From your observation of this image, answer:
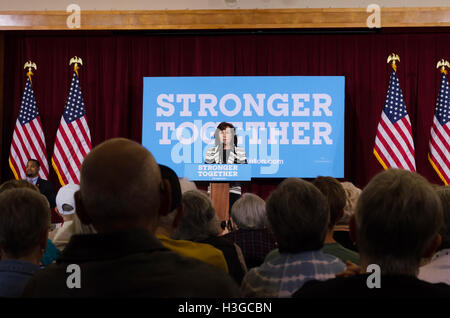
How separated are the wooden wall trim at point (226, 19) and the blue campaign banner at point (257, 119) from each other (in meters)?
0.78

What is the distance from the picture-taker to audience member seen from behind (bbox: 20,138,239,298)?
1.12 m

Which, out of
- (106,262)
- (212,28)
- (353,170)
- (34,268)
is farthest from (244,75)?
(106,262)

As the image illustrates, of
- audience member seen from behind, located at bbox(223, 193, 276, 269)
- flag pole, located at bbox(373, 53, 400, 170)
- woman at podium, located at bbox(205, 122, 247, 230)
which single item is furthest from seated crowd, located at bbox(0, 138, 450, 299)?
flag pole, located at bbox(373, 53, 400, 170)

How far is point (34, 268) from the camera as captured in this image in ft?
5.92

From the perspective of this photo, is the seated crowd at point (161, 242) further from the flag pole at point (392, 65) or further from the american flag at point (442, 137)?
the american flag at point (442, 137)

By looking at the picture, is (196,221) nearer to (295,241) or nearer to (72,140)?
(295,241)

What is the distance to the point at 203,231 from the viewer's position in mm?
2516

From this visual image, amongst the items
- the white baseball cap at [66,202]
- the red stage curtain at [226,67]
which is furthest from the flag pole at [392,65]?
the white baseball cap at [66,202]

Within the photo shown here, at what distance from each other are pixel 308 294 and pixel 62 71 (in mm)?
8408

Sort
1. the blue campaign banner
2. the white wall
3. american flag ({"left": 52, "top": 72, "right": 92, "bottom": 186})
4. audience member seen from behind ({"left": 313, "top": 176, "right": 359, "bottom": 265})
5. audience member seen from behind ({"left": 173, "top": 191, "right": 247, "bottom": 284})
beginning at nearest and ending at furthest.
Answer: audience member seen from behind ({"left": 313, "top": 176, "right": 359, "bottom": 265}), audience member seen from behind ({"left": 173, "top": 191, "right": 247, "bottom": 284}), the blue campaign banner, the white wall, american flag ({"left": 52, "top": 72, "right": 92, "bottom": 186})

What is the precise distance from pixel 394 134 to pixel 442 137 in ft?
2.29

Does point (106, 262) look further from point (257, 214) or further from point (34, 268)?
point (257, 214)

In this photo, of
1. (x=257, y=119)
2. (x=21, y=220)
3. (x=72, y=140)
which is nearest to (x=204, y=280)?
(x=21, y=220)

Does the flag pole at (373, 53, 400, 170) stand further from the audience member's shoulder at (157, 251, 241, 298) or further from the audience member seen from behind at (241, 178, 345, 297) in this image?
the audience member's shoulder at (157, 251, 241, 298)
